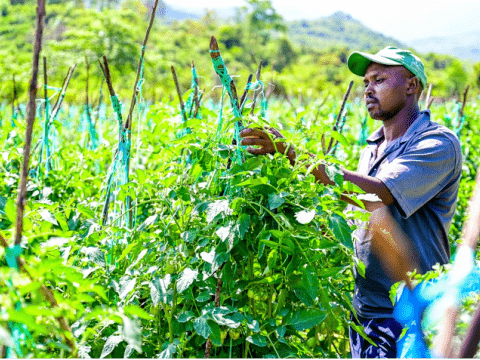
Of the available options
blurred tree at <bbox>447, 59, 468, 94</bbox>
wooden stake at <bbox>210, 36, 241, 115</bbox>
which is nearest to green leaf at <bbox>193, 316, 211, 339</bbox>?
wooden stake at <bbox>210, 36, 241, 115</bbox>

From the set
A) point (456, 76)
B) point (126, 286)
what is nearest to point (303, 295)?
point (126, 286)

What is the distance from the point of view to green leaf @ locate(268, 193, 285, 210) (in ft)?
4.12

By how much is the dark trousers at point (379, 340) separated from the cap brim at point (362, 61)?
3.51 ft

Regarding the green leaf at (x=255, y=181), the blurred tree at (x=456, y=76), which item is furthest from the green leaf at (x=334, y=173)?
the blurred tree at (x=456, y=76)

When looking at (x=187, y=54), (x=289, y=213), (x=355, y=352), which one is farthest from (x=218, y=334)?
(x=187, y=54)

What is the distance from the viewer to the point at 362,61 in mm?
2162

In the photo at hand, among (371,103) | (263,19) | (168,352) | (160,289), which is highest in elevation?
(263,19)

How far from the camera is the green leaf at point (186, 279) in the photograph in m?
1.29

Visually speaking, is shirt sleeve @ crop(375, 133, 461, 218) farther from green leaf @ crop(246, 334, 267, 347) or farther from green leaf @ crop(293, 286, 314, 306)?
green leaf @ crop(246, 334, 267, 347)

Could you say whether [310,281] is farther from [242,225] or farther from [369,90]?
[369,90]

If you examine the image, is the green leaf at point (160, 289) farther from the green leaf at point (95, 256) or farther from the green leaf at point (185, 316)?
the green leaf at point (95, 256)

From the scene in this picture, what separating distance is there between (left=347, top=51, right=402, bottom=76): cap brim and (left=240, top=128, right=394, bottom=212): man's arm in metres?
0.61

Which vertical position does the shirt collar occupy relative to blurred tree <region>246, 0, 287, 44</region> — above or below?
below

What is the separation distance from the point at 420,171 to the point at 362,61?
2.22 feet
